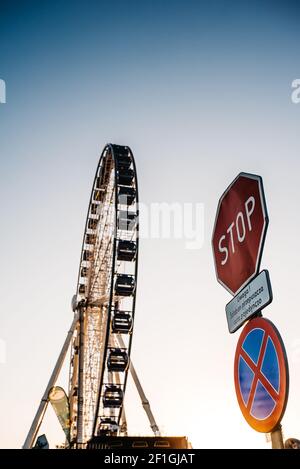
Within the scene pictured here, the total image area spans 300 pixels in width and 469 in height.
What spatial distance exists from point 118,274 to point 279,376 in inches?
712

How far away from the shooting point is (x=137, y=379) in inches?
1080

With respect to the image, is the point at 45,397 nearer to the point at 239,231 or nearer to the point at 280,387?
the point at 239,231

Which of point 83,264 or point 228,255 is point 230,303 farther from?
point 83,264

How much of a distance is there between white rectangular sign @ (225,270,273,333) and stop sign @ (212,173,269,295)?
0.21 ft

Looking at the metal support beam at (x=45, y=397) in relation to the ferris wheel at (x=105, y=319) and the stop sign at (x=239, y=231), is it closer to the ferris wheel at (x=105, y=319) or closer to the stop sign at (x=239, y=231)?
the ferris wheel at (x=105, y=319)

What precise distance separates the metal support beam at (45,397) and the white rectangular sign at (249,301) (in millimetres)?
21417

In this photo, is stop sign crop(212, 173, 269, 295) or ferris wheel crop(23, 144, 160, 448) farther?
ferris wheel crop(23, 144, 160, 448)

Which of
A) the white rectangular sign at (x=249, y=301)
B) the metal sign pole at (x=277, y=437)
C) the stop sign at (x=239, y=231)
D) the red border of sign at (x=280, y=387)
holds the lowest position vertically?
the metal sign pole at (x=277, y=437)

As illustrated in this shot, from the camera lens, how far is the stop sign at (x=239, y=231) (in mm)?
2568

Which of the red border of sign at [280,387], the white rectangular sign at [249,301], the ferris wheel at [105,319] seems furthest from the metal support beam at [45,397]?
the red border of sign at [280,387]

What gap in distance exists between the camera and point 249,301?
2576 mm

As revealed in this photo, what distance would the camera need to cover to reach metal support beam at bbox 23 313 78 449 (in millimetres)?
21531

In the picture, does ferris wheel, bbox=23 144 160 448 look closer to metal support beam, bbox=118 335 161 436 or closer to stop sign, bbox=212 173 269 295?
metal support beam, bbox=118 335 161 436

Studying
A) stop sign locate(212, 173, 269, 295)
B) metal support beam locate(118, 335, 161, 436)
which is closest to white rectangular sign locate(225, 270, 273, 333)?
stop sign locate(212, 173, 269, 295)
